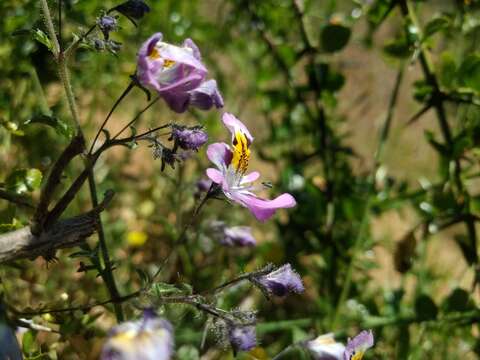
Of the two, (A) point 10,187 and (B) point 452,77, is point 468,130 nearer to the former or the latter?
(B) point 452,77

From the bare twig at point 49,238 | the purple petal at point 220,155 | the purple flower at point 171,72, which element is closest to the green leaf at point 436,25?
→ the purple petal at point 220,155

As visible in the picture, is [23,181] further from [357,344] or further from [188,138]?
[357,344]

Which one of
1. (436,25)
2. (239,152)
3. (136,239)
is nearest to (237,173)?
(239,152)

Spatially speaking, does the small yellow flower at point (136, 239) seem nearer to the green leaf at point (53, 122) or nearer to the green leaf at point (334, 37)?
the green leaf at point (334, 37)

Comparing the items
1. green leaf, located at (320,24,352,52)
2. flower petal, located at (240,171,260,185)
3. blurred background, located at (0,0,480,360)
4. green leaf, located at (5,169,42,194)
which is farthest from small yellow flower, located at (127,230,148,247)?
flower petal, located at (240,171,260,185)

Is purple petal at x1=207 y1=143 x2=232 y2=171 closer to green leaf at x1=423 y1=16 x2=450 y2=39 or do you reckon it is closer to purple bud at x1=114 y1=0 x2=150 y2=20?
purple bud at x1=114 y1=0 x2=150 y2=20
